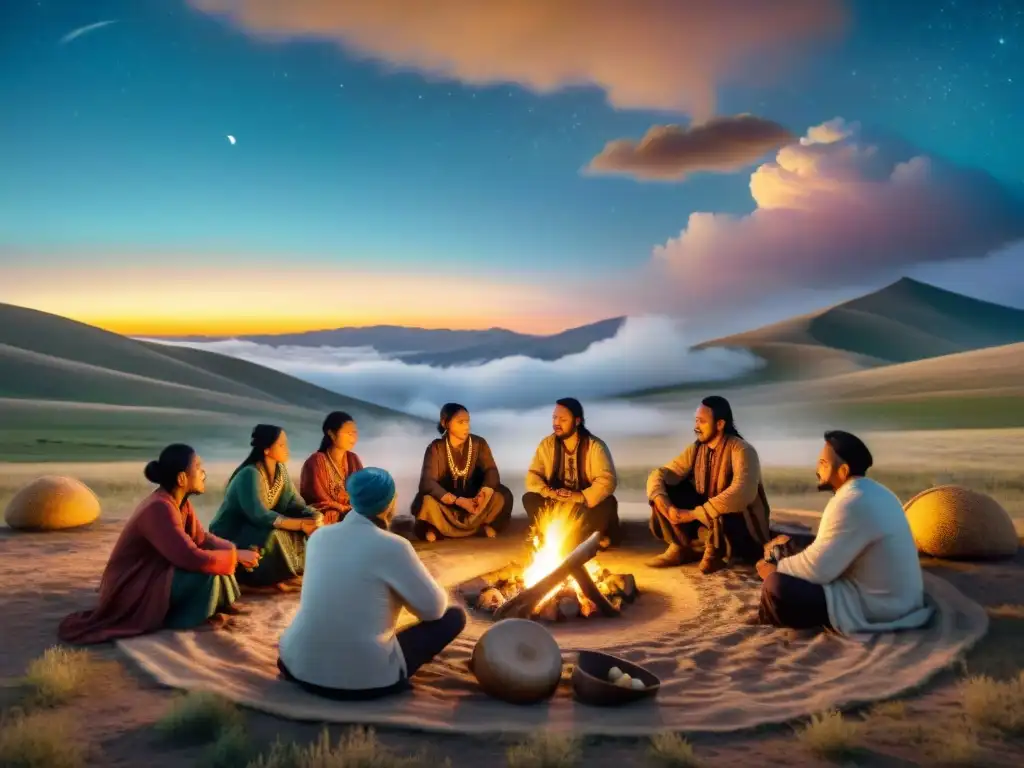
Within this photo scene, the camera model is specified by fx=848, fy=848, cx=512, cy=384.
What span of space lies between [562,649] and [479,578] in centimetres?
151

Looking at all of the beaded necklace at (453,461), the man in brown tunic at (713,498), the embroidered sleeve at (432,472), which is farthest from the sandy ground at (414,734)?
the beaded necklace at (453,461)

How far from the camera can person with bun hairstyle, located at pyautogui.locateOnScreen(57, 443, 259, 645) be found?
4770 mm

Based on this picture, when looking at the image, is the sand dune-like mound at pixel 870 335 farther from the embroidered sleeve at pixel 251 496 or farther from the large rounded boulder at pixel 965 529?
the embroidered sleeve at pixel 251 496

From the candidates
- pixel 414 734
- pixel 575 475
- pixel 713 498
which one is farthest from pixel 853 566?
pixel 575 475

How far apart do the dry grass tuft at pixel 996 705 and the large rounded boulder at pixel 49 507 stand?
818 cm

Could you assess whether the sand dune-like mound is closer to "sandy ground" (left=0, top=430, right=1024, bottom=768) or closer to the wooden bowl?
"sandy ground" (left=0, top=430, right=1024, bottom=768)

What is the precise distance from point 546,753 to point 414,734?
622 mm

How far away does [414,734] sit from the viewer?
358cm

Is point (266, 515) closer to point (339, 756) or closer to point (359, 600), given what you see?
point (359, 600)

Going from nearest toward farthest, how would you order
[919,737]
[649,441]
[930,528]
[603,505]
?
[919,737] < [930,528] < [603,505] < [649,441]

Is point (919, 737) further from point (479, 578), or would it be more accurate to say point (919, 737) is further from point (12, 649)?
point (12, 649)

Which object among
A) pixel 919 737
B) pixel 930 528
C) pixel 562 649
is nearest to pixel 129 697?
pixel 562 649

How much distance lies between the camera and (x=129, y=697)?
397 centimetres

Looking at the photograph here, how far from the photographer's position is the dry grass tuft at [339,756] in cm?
319
